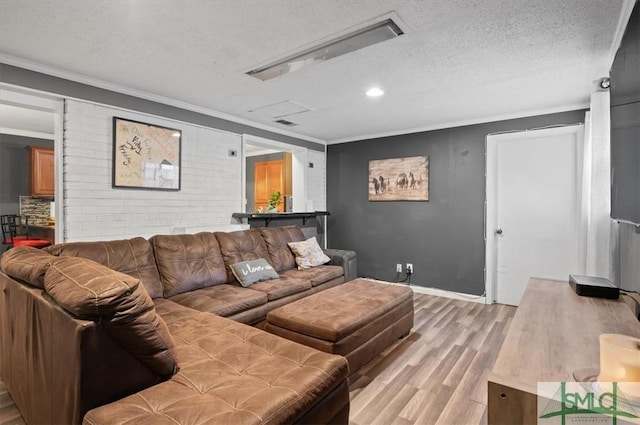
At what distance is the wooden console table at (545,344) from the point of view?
3.01ft

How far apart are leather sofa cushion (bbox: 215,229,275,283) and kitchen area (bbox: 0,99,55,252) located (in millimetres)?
3845

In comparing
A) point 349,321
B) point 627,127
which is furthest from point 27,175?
point 627,127

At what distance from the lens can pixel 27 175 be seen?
18.6ft

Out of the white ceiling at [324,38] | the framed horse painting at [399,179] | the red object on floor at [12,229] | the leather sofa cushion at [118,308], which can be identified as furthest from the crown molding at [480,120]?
the red object on floor at [12,229]

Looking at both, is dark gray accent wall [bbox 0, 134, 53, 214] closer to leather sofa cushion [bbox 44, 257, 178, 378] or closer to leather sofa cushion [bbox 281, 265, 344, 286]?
leather sofa cushion [bbox 281, 265, 344, 286]

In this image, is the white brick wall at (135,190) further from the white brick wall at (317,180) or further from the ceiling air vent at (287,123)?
the white brick wall at (317,180)

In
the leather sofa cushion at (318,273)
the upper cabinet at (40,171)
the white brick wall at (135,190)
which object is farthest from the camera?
the upper cabinet at (40,171)

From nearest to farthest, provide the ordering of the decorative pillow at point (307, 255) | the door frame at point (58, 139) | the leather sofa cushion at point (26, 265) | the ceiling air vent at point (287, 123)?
the leather sofa cushion at point (26, 265), the door frame at point (58, 139), the decorative pillow at point (307, 255), the ceiling air vent at point (287, 123)

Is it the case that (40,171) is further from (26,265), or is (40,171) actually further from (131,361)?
(131,361)

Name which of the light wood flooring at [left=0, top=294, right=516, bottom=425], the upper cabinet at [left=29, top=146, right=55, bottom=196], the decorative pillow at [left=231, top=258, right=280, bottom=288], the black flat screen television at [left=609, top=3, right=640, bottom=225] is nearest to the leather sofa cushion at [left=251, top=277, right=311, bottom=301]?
the decorative pillow at [left=231, top=258, right=280, bottom=288]

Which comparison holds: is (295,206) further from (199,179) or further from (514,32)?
(514,32)

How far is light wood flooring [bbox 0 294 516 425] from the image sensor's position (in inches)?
75.4

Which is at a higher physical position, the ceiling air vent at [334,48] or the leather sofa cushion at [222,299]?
the ceiling air vent at [334,48]

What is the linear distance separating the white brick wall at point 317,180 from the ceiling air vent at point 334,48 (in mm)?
2622
